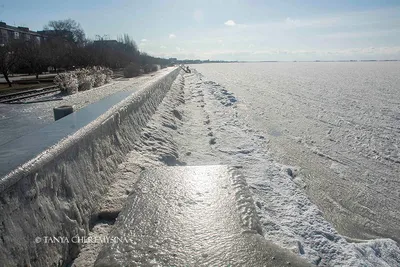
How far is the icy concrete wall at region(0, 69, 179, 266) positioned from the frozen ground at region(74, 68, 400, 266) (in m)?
0.23

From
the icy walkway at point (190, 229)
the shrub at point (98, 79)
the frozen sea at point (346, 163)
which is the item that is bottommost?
the frozen sea at point (346, 163)

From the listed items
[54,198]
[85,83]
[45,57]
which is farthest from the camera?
[45,57]

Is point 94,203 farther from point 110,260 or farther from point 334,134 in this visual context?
point 334,134

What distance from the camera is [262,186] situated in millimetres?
5562

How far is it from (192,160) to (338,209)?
3113 millimetres

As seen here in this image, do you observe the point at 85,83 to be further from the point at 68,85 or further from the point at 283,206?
the point at 283,206

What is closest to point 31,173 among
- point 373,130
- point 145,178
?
point 145,178

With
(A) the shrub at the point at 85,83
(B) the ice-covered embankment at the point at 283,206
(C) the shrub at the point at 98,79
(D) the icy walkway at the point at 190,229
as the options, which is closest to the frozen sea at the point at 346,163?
(B) the ice-covered embankment at the point at 283,206

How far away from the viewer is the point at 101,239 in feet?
10.3

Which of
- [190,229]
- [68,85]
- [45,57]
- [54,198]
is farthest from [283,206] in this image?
[45,57]

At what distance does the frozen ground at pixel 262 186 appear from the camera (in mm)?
3736

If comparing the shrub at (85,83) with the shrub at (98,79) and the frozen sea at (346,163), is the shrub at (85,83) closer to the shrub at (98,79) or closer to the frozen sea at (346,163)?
the shrub at (98,79)

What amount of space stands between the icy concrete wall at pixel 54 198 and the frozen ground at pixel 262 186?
0.76ft

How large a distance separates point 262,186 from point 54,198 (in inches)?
147
